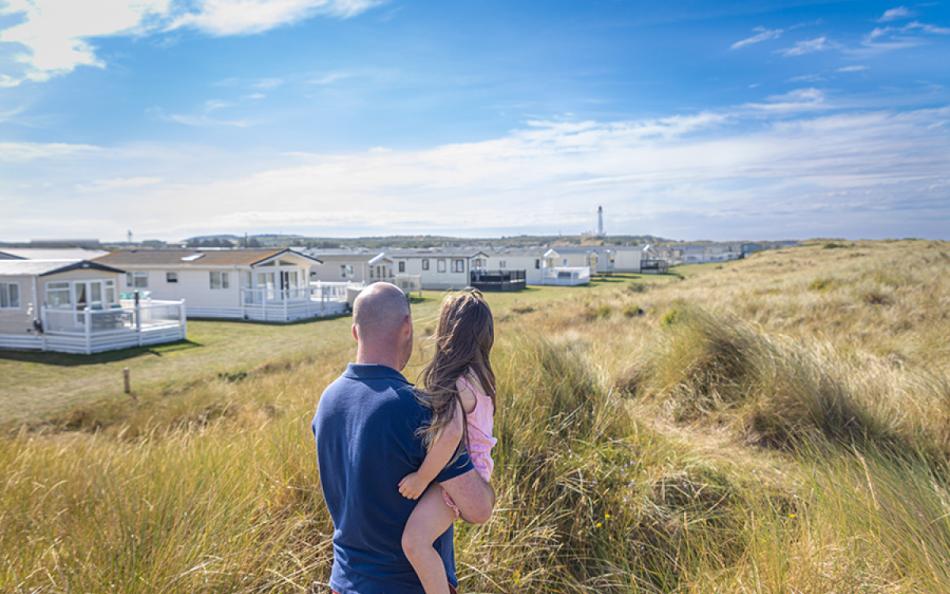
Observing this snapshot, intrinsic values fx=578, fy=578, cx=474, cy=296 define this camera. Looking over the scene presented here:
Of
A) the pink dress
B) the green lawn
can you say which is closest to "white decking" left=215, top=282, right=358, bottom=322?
the green lawn

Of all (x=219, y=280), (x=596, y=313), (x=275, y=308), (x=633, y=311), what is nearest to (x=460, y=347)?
(x=633, y=311)

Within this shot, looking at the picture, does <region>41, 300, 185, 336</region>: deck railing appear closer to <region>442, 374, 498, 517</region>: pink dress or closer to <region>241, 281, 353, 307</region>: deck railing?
<region>241, 281, 353, 307</region>: deck railing

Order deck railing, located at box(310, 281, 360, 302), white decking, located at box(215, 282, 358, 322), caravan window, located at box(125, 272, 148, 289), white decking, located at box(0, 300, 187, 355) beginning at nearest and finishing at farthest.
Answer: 1. white decking, located at box(0, 300, 187, 355)
2. white decking, located at box(215, 282, 358, 322)
3. caravan window, located at box(125, 272, 148, 289)
4. deck railing, located at box(310, 281, 360, 302)

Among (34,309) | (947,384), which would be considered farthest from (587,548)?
(34,309)

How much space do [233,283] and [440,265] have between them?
75.7 feet

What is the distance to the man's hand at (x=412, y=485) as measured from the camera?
6.29 feet

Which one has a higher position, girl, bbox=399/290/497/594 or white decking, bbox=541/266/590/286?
girl, bbox=399/290/497/594

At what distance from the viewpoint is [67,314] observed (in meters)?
19.3

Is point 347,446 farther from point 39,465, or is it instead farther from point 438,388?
point 39,465

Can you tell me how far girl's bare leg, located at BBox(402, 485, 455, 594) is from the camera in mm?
1929

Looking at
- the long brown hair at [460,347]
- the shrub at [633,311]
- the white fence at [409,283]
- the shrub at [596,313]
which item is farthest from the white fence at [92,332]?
the long brown hair at [460,347]

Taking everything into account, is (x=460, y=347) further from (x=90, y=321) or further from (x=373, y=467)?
(x=90, y=321)

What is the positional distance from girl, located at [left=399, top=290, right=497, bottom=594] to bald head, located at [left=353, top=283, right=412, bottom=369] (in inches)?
7.0

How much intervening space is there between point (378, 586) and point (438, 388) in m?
0.70
